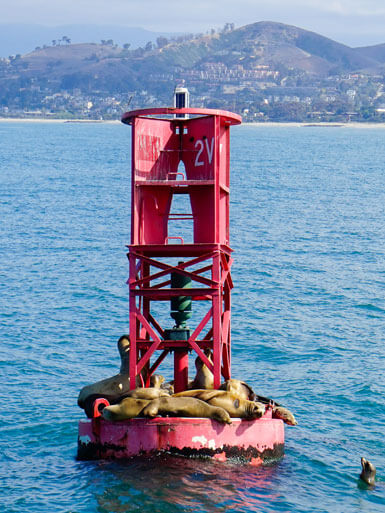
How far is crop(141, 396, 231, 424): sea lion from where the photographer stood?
2584cm

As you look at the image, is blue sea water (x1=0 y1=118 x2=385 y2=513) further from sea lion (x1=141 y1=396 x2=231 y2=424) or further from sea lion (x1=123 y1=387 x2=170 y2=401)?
sea lion (x1=123 y1=387 x2=170 y2=401)

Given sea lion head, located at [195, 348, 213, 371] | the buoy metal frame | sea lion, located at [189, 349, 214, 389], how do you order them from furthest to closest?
1. sea lion head, located at [195, 348, 213, 371]
2. sea lion, located at [189, 349, 214, 389]
3. the buoy metal frame

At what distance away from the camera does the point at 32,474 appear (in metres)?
27.1

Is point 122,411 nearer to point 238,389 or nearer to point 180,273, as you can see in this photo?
Answer: point 238,389

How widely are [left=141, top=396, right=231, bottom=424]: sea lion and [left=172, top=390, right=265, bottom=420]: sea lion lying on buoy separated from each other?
1.64 feet

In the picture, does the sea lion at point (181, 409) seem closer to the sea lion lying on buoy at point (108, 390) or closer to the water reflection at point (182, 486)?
the water reflection at point (182, 486)

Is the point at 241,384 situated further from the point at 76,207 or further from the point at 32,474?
the point at 76,207

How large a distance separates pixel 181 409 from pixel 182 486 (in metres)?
1.98

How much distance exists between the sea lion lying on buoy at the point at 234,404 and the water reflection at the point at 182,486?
4.37 ft

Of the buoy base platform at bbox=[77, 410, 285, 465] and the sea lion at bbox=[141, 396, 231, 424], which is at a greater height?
the sea lion at bbox=[141, 396, 231, 424]

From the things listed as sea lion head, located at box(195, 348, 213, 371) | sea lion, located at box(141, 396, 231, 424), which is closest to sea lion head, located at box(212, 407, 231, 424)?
sea lion, located at box(141, 396, 231, 424)

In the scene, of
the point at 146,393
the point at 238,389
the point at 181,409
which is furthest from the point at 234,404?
the point at 146,393

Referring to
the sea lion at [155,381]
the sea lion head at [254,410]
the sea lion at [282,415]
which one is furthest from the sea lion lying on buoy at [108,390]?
the sea lion at [282,415]

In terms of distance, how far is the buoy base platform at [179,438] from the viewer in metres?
25.8
